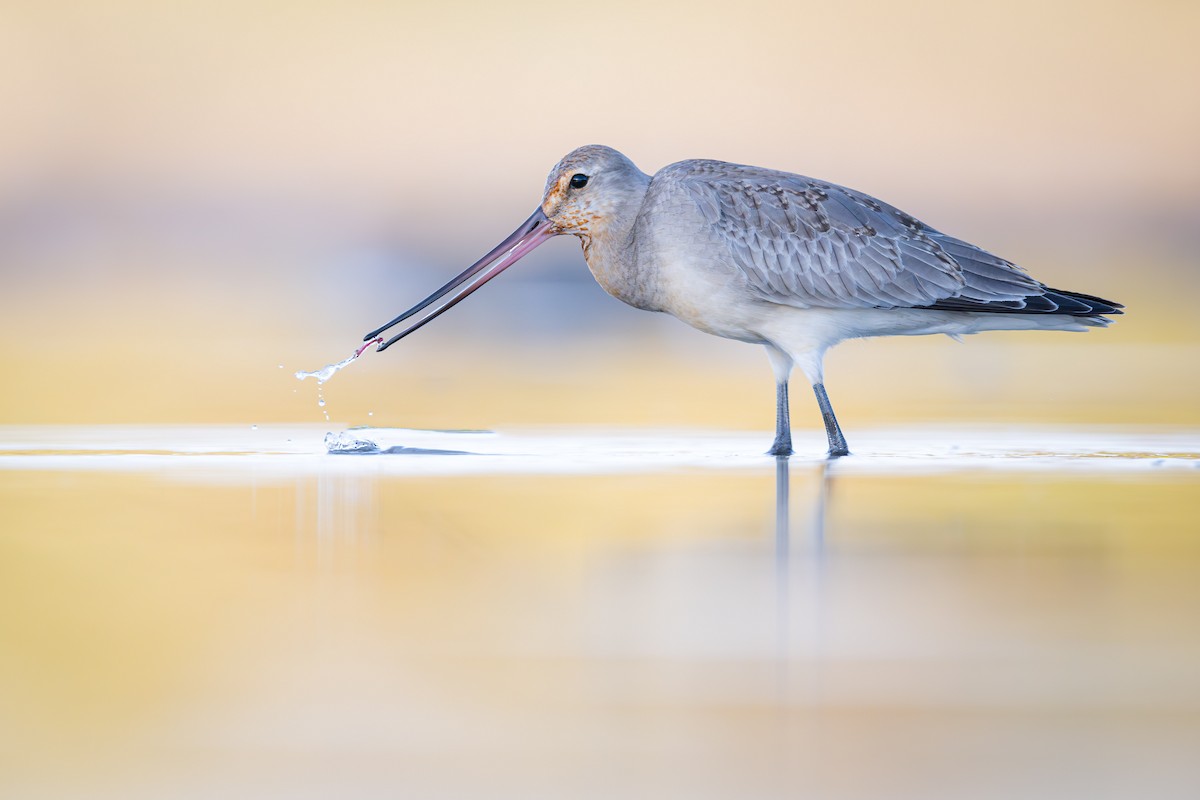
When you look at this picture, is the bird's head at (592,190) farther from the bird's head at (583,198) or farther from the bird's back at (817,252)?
the bird's back at (817,252)

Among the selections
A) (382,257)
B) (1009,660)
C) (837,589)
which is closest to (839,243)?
(837,589)

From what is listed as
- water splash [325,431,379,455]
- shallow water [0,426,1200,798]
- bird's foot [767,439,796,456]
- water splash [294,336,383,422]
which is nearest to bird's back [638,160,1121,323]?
bird's foot [767,439,796,456]

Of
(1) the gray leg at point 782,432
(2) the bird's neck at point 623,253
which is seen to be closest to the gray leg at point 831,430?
(1) the gray leg at point 782,432

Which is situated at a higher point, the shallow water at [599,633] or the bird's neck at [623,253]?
the bird's neck at [623,253]

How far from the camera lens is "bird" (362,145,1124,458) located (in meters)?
8.45

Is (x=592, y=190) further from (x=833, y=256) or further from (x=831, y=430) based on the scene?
(x=831, y=430)

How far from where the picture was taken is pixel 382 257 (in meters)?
21.0

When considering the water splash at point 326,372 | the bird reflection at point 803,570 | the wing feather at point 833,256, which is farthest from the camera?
the wing feather at point 833,256

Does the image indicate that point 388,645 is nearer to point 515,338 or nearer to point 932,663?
point 932,663

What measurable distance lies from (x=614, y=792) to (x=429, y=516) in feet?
10.8

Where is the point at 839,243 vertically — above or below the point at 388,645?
above

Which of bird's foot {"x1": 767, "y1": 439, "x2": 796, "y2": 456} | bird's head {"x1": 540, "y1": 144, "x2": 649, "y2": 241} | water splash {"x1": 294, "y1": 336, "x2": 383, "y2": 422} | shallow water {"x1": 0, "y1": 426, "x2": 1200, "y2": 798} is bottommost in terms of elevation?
shallow water {"x1": 0, "y1": 426, "x2": 1200, "y2": 798}

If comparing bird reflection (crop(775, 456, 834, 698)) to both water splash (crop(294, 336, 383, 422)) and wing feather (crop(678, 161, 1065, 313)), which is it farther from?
water splash (crop(294, 336, 383, 422))

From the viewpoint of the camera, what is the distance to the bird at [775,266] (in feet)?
27.7
